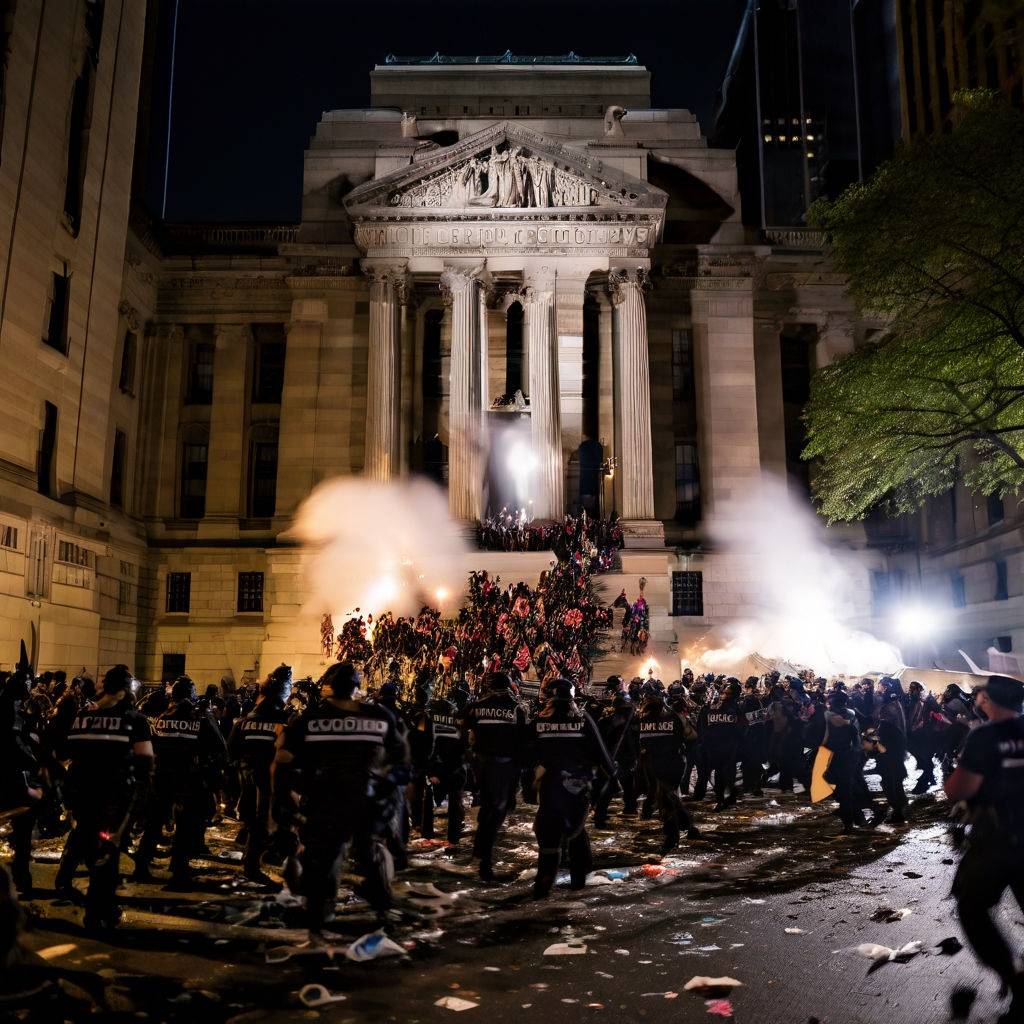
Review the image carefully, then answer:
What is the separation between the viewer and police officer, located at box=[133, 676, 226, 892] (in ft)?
30.1

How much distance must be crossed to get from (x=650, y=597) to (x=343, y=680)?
2369 cm

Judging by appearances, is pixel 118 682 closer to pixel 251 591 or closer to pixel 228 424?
pixel 251 591

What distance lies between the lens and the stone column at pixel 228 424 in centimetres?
3584

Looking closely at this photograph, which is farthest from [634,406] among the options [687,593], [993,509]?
[993,509]

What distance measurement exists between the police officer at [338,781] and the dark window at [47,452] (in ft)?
68.1

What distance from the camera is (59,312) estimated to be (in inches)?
1015

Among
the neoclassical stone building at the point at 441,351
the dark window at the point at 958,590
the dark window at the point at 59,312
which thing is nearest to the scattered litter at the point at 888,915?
the neoclassical stone building at the point at 441,351

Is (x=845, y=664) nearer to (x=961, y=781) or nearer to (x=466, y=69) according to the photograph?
(x=961, y=781)

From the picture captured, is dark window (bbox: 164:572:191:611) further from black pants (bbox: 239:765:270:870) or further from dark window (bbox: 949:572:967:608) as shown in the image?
dark window (bbox: 949:572:967:608)

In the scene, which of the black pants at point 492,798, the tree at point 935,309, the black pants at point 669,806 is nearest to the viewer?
the black pants at point 492,798

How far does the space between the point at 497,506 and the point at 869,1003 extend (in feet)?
89.8

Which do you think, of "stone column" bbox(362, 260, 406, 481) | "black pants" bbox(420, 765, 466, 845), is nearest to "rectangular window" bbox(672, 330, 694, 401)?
"stone column" bbox(362, 260, 406, 481)

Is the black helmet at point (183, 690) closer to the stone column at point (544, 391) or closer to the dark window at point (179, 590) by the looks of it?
the stone column at point (544, 391)

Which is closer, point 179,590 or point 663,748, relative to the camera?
point 663,748
